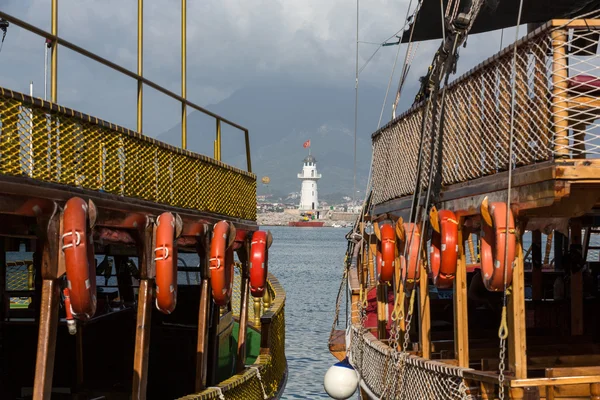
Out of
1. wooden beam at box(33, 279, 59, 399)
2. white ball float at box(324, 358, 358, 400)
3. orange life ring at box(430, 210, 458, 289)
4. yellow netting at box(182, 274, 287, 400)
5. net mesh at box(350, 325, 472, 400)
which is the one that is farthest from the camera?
white ball float at box(324, 358, 358, 400)

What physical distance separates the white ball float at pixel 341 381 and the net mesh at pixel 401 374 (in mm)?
384

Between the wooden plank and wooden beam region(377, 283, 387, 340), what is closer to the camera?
the wooden plank

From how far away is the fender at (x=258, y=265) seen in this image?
523 inches

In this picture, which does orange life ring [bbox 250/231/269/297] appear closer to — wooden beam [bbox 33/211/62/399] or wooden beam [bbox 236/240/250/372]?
wooden beam [bbox 236/240/250/372]

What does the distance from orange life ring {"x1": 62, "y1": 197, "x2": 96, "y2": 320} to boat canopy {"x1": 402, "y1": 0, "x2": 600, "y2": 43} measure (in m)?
12.8

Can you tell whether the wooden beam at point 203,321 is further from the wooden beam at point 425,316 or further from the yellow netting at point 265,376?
the wooden beam at point 425,316

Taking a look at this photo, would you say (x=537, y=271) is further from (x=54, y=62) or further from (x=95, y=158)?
(x=54, y=62)

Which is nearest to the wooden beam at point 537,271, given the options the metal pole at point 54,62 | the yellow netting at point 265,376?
the yellow netting at point 265,376

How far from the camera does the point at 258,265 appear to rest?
13359 mm

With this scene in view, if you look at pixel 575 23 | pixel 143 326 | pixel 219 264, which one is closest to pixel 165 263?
pixel 143 326

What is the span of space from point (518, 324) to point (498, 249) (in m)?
0.78

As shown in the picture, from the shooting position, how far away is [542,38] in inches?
332

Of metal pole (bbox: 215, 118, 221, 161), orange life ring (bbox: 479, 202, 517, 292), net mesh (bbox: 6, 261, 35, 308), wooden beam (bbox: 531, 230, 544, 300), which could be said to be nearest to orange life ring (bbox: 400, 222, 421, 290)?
orange life ring (bbox: 479, 202, 517, 292)

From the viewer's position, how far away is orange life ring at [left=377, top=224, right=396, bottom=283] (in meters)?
13.6
